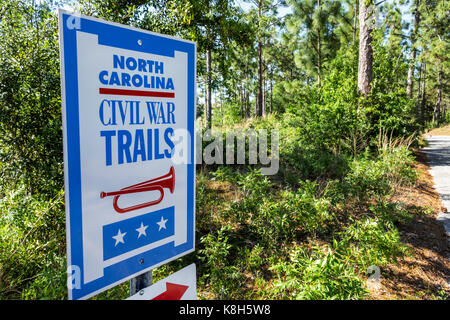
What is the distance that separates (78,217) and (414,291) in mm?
3407

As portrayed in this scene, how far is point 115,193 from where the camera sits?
0.87 metres

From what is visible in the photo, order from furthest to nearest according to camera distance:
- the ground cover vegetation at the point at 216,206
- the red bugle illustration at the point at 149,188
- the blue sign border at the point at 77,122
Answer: the ground cover vegetation at the point at 216,206 → the red bugle illustration at the point at 149,188 → the blue sign border at the point at 77,122

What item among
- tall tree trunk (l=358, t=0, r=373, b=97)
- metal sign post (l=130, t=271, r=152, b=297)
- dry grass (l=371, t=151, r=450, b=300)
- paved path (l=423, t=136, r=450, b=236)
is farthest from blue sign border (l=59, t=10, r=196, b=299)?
tall tree trunk (l=358, t=0, r=373, b=97)

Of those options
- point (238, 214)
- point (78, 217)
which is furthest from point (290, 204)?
point (78, 217)

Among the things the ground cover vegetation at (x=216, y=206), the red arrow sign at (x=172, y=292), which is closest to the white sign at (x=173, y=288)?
the red arrow sign at (x=172, y=292)

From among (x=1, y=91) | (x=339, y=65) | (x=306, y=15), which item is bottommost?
(x=1, y=91)

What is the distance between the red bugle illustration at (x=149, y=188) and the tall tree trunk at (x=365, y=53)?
323 inches

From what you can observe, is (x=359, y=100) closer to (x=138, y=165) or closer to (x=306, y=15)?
(x=138, y=165)

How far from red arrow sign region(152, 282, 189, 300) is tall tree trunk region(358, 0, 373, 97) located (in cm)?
830

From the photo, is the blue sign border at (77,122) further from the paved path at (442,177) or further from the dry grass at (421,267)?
the paved path at (442,177)

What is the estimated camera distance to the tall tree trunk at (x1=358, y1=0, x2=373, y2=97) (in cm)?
780

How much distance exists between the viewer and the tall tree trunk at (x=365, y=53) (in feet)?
25.6

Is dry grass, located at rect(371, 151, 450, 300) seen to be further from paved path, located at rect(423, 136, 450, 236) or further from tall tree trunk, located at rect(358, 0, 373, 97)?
tall tree trunk, located at rect(358, 0, 373, 97)

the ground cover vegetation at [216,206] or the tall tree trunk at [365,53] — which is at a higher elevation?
the tall tree trunk at [365,53]
